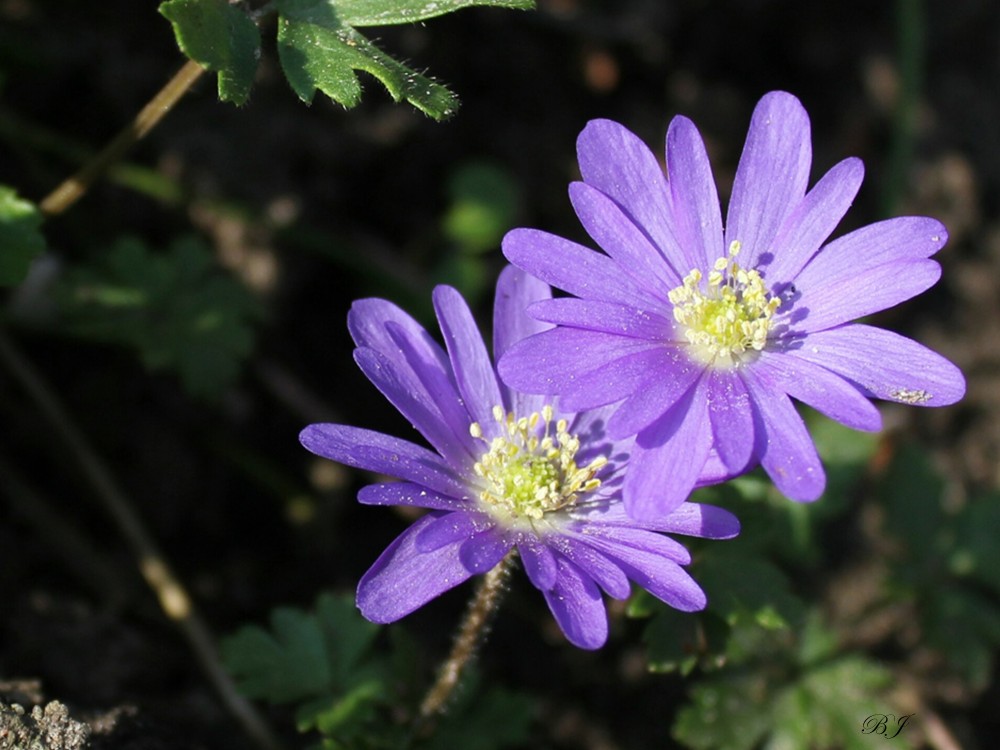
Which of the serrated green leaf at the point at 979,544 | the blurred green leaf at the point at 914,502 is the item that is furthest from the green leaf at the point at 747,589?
the serrated green leaf at the point at 979,544

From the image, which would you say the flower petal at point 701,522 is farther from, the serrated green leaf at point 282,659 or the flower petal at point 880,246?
the serrated green leaf at point 282,659

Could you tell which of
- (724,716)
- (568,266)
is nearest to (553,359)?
(568,266)

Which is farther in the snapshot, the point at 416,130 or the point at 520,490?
the point at 416,130

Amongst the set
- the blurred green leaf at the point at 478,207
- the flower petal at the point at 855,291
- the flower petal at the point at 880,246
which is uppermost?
the blurred green leaf at the point at 478,207

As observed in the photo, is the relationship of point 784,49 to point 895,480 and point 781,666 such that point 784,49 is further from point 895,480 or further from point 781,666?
point 781,666

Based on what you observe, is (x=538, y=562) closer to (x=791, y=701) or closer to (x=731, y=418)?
(x=731, y=418)

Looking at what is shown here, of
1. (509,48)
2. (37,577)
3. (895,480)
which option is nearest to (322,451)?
(37,577)
